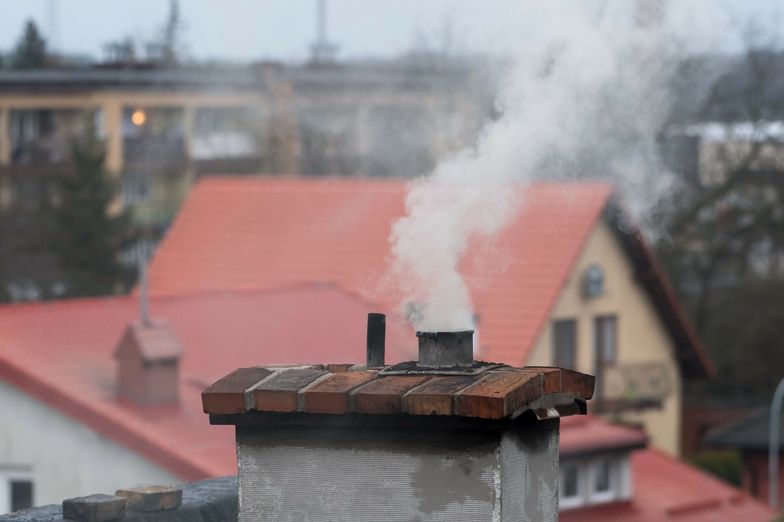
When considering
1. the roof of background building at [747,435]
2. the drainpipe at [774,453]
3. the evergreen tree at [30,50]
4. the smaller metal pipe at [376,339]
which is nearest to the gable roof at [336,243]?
the drainpipe at [774,453]

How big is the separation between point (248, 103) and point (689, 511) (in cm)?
1137

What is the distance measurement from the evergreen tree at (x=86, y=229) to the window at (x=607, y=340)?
10.2m

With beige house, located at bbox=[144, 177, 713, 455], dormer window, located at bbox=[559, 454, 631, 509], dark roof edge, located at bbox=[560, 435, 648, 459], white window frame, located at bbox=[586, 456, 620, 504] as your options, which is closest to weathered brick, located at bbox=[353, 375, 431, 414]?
dark roof edge, located at bbox=[560, 435, 648, 459]

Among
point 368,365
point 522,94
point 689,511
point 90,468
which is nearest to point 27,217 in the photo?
point 689,511

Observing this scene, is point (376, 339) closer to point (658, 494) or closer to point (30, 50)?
point (658, 494)

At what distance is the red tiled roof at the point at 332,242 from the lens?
25.8 m

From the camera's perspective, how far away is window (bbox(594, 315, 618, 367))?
3067 centimetres

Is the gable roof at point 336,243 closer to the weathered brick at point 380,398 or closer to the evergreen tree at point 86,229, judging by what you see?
the evergreen tree at point 86,229

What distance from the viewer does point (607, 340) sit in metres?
31.1

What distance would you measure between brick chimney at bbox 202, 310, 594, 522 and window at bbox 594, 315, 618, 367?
25.1 m

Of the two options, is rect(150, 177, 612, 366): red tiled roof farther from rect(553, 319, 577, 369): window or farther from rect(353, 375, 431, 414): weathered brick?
rect(353, 375, 431, 414): weathered brick

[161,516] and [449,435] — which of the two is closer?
[449,435]

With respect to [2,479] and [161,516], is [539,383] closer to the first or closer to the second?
[161,516]

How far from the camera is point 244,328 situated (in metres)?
21.8
